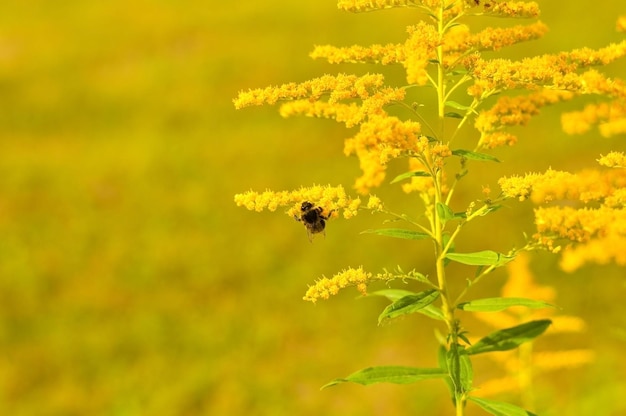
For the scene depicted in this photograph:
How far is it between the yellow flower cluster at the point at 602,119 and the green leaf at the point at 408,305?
1014 millimetres

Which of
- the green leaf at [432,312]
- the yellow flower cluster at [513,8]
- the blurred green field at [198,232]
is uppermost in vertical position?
the yellow flower cluster at [513,8]

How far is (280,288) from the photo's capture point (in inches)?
354

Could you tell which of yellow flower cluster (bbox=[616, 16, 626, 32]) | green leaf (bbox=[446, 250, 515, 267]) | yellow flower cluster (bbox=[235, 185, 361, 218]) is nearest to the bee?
yellow flower cluster (bbox=[235, 185, 361, 218])

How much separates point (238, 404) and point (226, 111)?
6050 mm

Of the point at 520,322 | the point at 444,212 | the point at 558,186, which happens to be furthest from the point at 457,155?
the point at 520,322

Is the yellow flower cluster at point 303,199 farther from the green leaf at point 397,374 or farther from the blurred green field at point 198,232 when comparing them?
the blurred green field at point 198,232

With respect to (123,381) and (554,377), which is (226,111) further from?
(554,377)

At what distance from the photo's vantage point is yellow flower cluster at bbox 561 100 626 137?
3.07 metres

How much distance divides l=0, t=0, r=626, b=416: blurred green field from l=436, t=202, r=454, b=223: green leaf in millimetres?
2888

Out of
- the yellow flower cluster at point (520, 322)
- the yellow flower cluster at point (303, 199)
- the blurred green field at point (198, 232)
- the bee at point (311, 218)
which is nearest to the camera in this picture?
the yellow flower cluster at point (303, 199)

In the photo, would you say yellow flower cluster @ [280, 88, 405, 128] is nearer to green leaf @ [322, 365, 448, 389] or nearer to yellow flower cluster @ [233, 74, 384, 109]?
yellow flower cluster @ [233, 74, 384, 109]

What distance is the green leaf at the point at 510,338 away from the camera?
285 centimetres

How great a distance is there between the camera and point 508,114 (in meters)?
3.11

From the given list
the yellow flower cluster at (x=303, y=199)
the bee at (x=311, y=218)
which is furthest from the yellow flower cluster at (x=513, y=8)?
the bee at (x=311, y=218)
